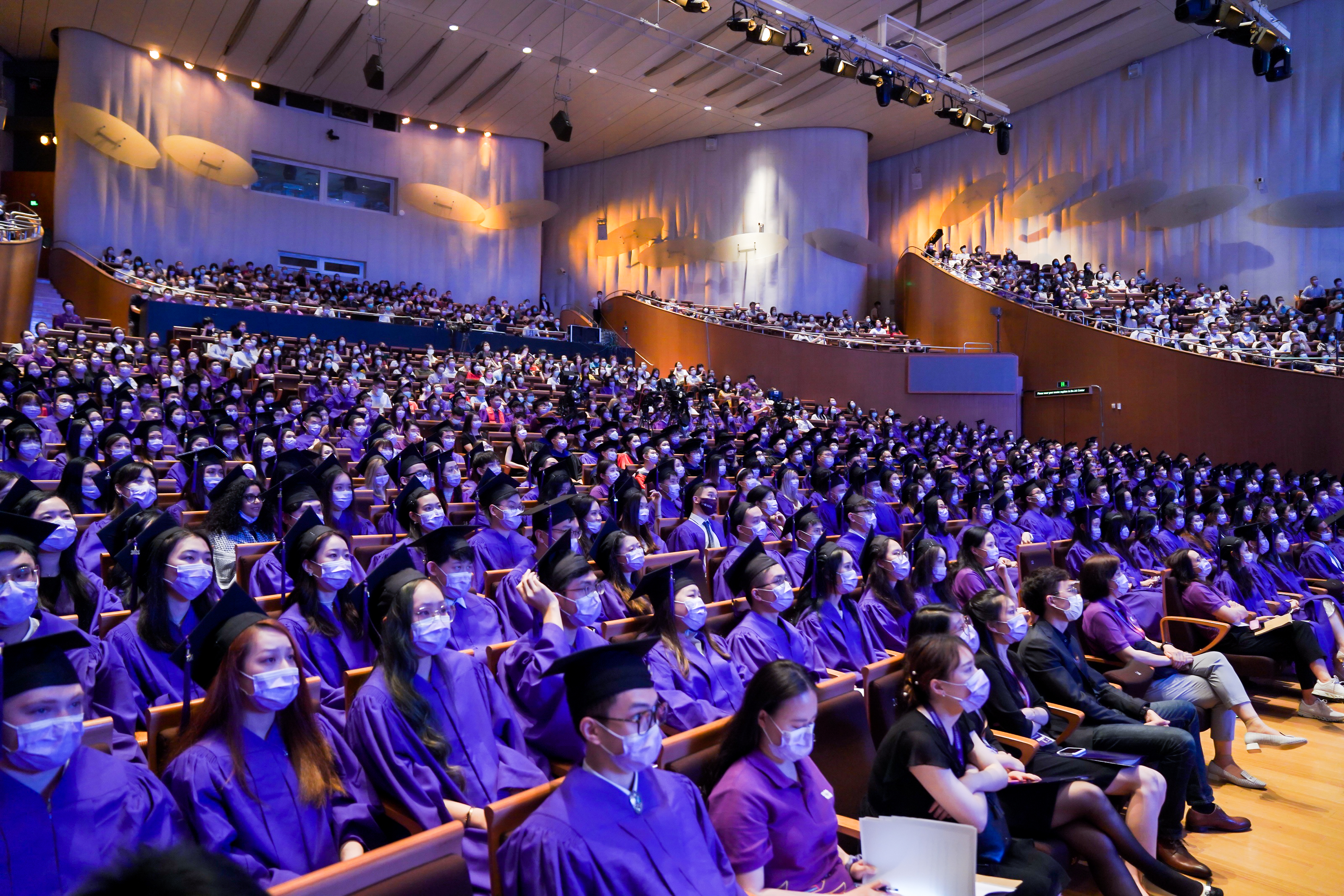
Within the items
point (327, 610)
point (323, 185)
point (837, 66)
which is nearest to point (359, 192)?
point (323, 185)

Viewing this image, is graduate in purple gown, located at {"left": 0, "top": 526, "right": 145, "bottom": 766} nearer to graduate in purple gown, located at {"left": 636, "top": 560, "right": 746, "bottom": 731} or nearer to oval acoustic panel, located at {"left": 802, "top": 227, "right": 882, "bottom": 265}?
graduate in purple gown, located at {"left": 636, "top": 560, "right": 746, "bottom": 731}

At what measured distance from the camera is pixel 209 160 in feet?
60.8

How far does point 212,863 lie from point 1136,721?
11.6 feet

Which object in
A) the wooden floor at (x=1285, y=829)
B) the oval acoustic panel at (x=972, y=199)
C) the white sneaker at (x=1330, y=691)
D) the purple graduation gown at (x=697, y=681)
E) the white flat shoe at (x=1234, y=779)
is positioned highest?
the oval acoustic panel at (x=972, y=199)

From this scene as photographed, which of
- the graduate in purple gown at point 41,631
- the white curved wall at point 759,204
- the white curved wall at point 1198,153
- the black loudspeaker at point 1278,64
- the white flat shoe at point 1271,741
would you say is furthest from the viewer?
the white curved wall at point 759,204

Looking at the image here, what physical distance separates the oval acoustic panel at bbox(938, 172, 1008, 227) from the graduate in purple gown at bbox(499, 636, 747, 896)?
70.6ft

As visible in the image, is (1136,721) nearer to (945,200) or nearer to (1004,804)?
(1004,804)

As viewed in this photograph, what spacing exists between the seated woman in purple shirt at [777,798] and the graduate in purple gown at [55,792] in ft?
3.99

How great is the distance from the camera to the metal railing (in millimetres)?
12727

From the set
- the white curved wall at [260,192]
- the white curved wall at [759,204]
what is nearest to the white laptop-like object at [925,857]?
the white curved wall at [260,192]

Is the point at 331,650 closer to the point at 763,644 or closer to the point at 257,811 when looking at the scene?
the point at 257,811

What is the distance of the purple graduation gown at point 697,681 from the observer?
9.91ft

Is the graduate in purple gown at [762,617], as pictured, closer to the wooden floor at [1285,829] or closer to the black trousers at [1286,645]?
the wooden floor at [1285,829]

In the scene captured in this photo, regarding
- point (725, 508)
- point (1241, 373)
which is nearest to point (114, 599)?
point (725, 508)
